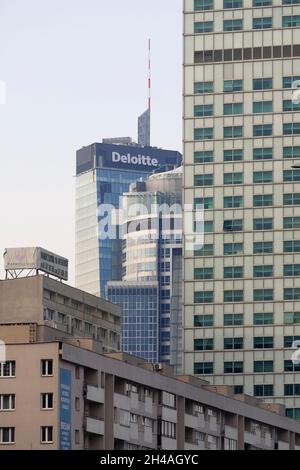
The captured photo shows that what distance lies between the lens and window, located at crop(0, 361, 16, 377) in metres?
152

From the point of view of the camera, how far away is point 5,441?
150m

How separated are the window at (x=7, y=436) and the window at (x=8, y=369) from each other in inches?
218

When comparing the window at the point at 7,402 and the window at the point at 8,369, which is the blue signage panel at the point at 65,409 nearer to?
the window at the point at 7,402

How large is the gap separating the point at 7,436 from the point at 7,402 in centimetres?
351

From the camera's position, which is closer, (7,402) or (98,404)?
(7,402)

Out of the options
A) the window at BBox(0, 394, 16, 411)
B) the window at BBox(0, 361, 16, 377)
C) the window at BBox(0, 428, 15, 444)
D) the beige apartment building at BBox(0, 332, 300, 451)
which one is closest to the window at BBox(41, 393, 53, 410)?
the beige apartment building at BBox(0, 332, 300, 451)

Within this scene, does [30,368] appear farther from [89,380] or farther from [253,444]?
[253,444]

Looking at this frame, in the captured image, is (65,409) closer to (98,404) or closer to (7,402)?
(7,402)

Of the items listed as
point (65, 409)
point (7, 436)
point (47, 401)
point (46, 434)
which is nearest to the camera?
point (46, 434)

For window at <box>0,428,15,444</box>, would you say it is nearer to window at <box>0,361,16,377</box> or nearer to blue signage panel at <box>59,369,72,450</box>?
blue signage panel at <box>59,369,72,450</box>

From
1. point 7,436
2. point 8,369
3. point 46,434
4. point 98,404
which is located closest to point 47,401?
point 46,434

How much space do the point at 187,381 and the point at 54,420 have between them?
37.2 metres

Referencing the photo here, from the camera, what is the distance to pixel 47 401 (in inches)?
5915

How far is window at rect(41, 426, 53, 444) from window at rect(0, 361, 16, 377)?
6487 millimetres
